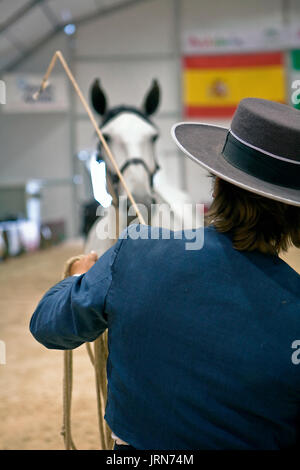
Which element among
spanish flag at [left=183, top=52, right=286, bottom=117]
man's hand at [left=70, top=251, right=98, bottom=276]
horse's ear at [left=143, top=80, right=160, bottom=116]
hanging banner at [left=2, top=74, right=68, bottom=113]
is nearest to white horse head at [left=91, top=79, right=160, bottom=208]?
horse's ear at [left=143, top=80, right=160, bottom=116]

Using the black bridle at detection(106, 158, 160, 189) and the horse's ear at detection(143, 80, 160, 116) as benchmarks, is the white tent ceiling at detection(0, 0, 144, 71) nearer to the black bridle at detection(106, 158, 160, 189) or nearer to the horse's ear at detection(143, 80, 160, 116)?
the horse's ear at detection(143, 80, 160, 116)

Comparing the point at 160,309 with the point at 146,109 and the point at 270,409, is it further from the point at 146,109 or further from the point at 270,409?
the point at 146,109

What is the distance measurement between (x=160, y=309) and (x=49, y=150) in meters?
10.7

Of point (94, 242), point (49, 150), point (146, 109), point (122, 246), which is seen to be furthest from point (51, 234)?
point (122, 246)

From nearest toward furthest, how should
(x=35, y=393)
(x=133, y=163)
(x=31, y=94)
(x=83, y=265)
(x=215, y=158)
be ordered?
(x=215, y=158)
(x=83, y=265)
(x=133, y=163)
(x=35, y=393)
(x=31, y=94)

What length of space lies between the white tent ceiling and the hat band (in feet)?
28.5

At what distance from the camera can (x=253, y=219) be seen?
75 centimetres

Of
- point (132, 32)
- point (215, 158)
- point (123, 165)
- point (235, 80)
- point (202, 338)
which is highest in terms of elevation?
point (132, 32)

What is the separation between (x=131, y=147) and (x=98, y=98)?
0.45 metres

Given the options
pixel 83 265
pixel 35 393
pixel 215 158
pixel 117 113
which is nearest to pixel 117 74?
pixel 117 113

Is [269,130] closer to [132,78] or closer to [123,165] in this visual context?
[123,165]

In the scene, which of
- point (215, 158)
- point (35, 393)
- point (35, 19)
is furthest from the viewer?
point (35, 19)

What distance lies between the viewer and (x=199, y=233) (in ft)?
2.54

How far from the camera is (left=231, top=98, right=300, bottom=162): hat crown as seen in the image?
2.47 ft
